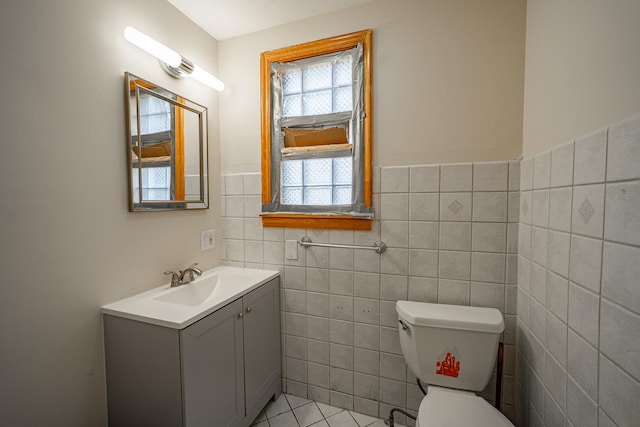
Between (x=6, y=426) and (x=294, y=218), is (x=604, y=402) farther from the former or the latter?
(x=6, y=426)

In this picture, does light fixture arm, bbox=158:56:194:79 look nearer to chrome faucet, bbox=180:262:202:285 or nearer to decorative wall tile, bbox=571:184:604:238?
chrome faucet, bbox=180:262:202:285

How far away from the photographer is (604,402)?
704mm

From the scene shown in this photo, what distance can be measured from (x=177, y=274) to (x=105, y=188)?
0.58 m

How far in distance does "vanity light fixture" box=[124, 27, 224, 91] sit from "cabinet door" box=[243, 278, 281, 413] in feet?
4.14

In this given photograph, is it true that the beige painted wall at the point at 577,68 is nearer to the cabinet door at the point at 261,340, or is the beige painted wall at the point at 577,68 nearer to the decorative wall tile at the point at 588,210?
the decorative wall tile at the point at 588,210

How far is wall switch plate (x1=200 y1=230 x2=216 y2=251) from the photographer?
1748mm

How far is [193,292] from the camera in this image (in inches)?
59.7

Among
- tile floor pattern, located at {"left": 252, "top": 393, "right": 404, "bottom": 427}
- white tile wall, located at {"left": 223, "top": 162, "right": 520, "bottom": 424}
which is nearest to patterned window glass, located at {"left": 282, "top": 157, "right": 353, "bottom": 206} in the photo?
white tile wall, located at {"left": 223, "top": 162, "right": 520, "bottom": 424}

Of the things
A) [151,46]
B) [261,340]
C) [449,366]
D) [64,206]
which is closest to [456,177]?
[449,366]

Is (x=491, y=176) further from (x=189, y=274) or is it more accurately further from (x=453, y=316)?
(x=189, y=274)

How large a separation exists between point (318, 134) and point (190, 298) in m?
1.20

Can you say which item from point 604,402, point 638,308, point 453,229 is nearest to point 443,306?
point 453,229

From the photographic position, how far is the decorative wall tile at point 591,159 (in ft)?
2.42

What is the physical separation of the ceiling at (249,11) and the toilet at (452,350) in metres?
1.75
